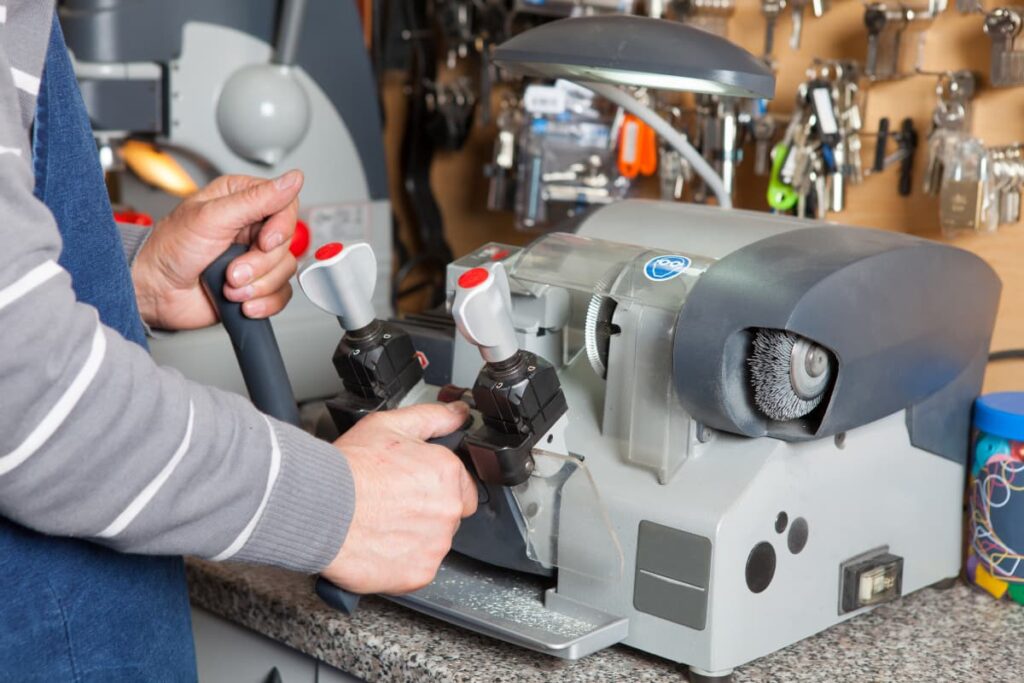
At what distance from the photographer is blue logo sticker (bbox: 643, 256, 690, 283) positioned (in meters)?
0.82

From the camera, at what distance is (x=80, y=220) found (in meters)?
0.72

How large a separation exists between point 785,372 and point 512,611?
0.26 metres

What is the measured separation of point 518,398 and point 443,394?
0.49 ft

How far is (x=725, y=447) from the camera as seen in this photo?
813 millimetres

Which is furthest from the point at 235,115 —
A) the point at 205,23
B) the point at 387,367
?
the point at 387,367

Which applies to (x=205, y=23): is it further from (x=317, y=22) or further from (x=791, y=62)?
(x=791, y=62)

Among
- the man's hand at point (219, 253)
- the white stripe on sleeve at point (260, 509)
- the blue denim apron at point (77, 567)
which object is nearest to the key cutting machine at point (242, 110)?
the man's hand at point (219, 253)

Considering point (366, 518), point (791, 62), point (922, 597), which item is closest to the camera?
point (366, 518)

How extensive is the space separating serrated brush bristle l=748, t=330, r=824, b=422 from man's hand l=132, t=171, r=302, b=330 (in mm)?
369

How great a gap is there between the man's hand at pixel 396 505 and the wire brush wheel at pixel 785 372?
0.67 feet

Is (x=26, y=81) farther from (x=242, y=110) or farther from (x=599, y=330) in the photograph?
(x=242, y=110)

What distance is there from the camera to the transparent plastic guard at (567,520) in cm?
81

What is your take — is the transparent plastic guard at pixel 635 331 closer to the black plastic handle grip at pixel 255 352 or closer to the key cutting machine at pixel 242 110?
the black plastic handle grip at pixel 255 352

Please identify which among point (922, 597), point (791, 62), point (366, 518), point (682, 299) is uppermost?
point (791, 62)
